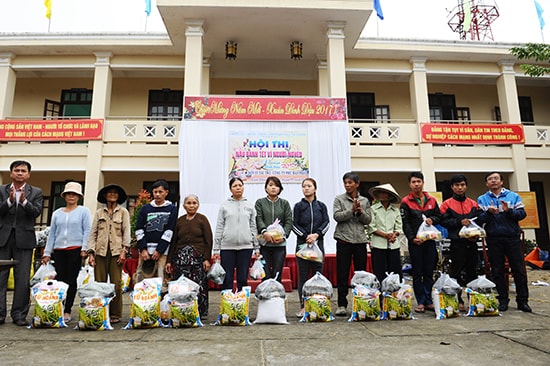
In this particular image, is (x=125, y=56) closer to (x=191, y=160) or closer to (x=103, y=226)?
(x=191, y=160)

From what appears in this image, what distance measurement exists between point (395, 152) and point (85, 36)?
9.36 meters

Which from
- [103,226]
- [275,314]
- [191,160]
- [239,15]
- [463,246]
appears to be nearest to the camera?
[275,314]

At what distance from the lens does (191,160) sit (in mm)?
8609

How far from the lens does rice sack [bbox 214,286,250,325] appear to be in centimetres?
358

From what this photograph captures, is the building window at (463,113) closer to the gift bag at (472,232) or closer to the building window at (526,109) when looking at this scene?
the building window at (526,109)

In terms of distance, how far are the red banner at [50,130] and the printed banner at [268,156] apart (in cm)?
411

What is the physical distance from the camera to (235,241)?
3957 mm

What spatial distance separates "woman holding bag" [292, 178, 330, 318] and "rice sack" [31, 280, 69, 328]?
2408 millimetres

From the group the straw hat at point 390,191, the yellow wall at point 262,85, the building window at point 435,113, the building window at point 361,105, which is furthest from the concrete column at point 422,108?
the straw hat at point 390,191

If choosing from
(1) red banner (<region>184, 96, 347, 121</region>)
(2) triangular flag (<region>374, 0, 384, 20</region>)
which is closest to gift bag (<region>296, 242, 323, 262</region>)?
(1) red banner (<region>184, 96, 347, 121</region>)

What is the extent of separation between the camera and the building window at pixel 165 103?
39.5 feet

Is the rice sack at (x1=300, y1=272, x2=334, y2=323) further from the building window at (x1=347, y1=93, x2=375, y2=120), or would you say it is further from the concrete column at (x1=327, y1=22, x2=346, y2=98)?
the building window at (x1=347, y1=93, x2=375, y2=120)

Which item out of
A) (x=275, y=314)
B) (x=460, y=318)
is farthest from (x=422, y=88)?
(x=275, y=314)

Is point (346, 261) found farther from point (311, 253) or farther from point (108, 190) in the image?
point (108, 190)
